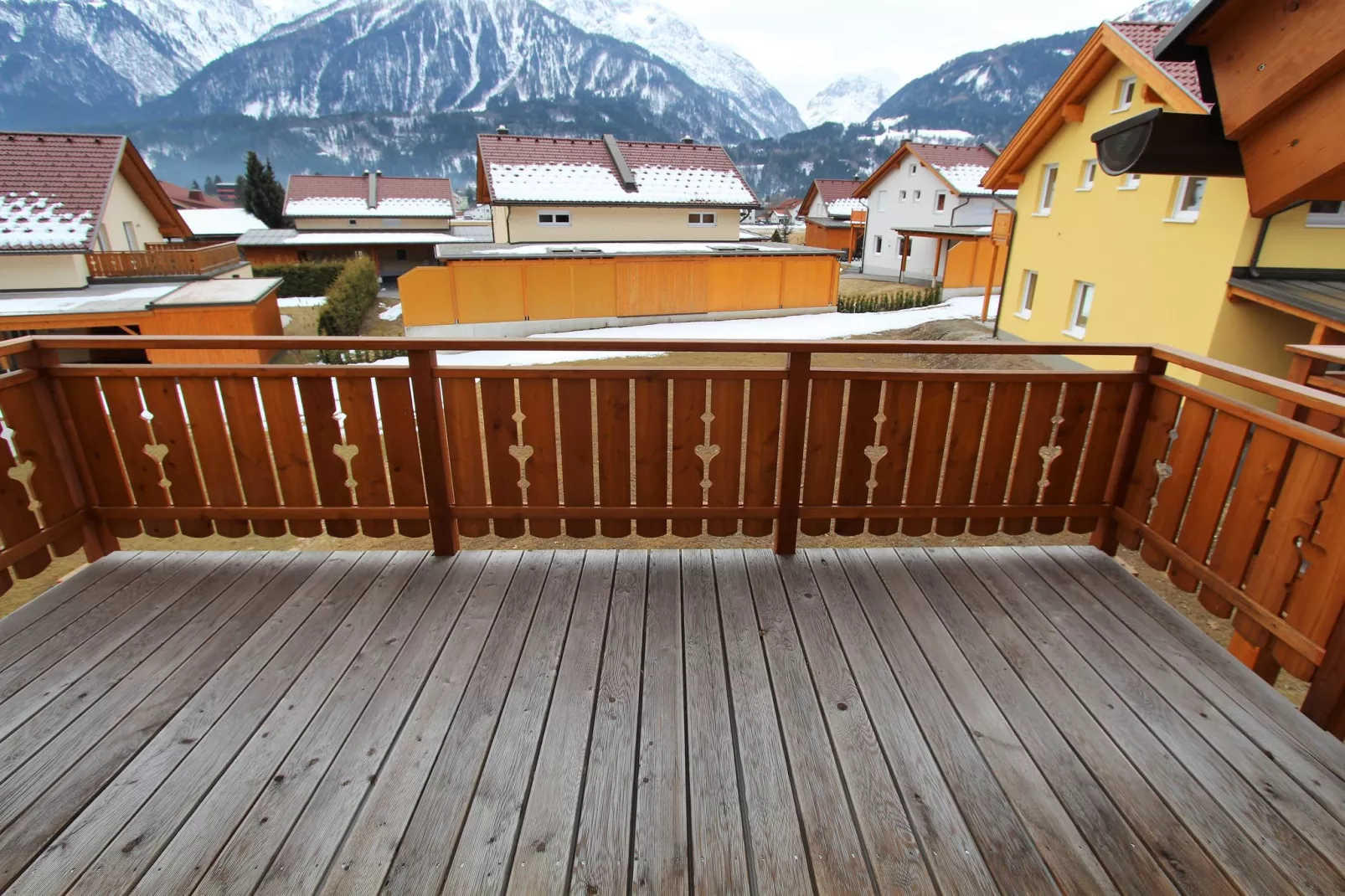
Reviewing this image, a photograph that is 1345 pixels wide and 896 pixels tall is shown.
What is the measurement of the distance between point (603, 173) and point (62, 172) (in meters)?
16.9

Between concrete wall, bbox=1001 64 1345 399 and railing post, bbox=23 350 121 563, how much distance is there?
1055 centimetres

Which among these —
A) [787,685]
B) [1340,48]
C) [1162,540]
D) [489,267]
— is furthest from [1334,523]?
[489,267]

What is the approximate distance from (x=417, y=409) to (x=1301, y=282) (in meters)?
12.9

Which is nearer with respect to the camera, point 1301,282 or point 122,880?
point 122,880

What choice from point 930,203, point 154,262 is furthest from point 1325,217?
point 154,262

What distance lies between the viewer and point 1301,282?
9.76m

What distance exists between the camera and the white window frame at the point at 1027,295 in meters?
16.1

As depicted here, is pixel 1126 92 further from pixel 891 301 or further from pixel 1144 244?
pixel 891 301

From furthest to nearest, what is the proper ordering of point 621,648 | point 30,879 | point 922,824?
point 621,648 < point 922,824 < point 30,879

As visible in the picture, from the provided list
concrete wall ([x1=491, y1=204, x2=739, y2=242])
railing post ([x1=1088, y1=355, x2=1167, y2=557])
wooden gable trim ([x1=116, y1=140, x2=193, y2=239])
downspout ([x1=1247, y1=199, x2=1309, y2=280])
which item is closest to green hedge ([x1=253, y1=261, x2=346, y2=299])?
wooden gable trim ([x1=116, y1=140, x2=193, y2=239])

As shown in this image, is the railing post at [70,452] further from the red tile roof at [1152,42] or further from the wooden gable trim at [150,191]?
the wooden gable trim at [150,191]

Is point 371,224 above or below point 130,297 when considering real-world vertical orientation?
above

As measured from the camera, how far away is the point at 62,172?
1870cm

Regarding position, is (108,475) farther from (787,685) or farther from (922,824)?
(922,824)
